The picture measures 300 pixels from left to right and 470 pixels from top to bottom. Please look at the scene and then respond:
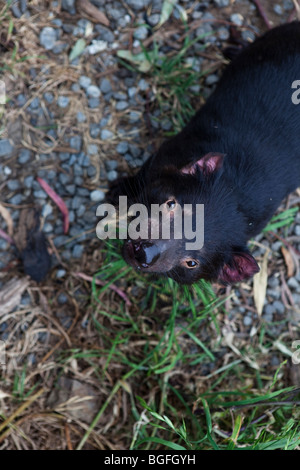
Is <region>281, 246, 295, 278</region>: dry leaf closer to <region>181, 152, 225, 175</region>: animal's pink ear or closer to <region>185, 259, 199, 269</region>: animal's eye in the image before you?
<region>185, 259, 199, 269</region>: animal's eye

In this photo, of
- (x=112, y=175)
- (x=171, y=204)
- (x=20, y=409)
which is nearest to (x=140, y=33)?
(x=112, y=175)

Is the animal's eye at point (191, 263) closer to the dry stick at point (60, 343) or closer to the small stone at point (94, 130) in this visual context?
the dry stick at point (60, 343)

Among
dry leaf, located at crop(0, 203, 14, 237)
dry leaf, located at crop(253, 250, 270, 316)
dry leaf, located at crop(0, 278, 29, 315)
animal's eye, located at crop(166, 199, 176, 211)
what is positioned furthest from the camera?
dry leaf, located at crop(253, 250, 270, 316)

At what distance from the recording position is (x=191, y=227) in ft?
8.55

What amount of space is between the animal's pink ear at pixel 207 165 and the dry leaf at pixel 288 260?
1425mm

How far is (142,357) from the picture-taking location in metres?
3.50

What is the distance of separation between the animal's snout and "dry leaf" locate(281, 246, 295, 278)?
162 cm

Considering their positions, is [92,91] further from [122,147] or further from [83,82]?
[122,147]

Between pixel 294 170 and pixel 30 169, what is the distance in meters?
1.93

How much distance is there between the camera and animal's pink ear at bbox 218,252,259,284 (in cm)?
268

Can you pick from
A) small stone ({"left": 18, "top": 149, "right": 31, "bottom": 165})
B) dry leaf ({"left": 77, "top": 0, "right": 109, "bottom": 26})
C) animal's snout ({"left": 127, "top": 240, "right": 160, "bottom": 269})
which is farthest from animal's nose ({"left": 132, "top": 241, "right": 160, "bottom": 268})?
dry leaf ({"left": 77, "top": 0, "right": 109, "bottom": 26})

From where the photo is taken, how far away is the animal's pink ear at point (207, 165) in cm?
257

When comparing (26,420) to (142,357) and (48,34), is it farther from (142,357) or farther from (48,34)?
(48,34)

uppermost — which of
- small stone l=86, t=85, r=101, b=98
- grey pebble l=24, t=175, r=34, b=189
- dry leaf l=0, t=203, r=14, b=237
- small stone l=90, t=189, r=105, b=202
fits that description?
small stone l=86, t=85, r=101, b=98
